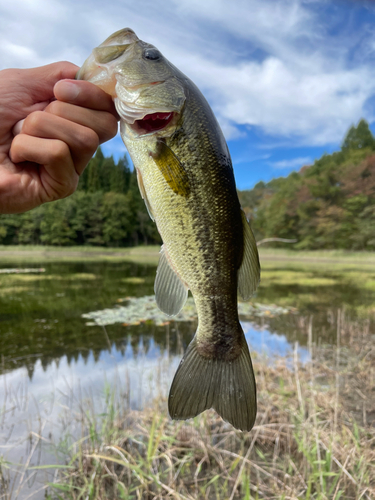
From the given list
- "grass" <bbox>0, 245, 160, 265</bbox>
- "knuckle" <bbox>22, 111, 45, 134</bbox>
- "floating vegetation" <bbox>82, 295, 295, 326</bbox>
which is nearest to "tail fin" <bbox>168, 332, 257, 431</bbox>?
"knuckle" <bbox>22, 111, 45, 134</bbox>

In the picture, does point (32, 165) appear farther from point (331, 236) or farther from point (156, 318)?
point (331, 236)

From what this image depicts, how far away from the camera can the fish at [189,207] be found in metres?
1.24

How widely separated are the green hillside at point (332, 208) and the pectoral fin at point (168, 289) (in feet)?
106

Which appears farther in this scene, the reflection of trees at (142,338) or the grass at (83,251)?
the grass at (83,251)

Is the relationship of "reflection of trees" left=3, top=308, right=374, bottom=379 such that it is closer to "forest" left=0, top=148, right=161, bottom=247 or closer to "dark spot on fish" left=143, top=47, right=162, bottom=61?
"dark spot on fish" left=143, top=47, right=162, bottom=61

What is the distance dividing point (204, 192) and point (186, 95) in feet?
1.16

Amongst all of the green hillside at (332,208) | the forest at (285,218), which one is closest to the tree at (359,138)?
the green hillside at (332,208)

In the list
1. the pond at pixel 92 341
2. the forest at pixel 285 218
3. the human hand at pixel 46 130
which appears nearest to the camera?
the human hand at pixel 46 130

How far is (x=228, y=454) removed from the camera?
11.8 feet

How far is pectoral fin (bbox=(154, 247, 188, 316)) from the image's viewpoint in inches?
54.1

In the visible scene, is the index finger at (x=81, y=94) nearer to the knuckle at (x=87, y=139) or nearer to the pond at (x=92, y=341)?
the knuckle at (x=87, y=139)

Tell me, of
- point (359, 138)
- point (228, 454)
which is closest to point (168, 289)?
point (228, 454)

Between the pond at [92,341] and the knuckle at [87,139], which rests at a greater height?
the knuckle at [87,139]

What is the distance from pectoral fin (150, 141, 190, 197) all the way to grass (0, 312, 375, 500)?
7.19ft
